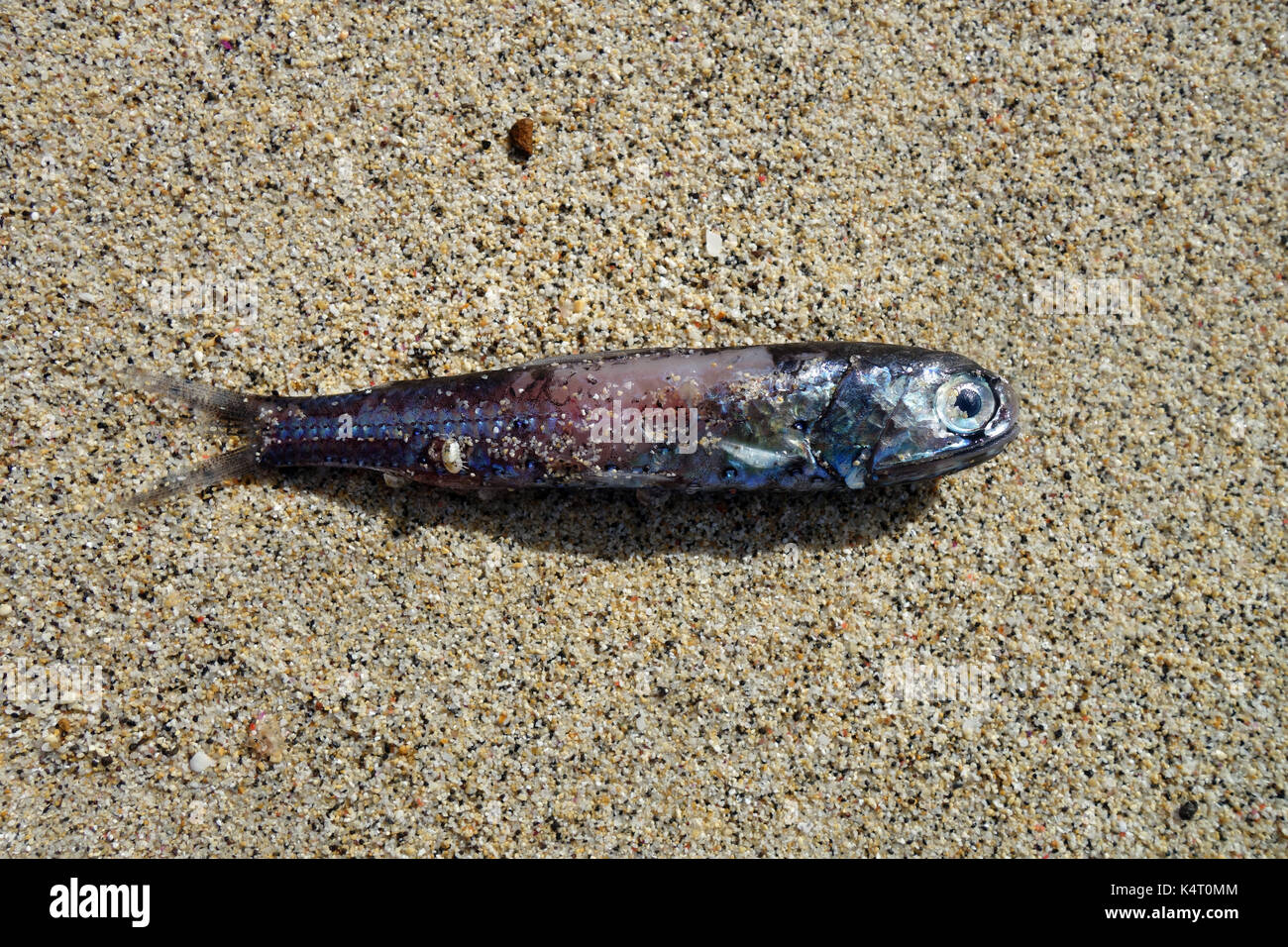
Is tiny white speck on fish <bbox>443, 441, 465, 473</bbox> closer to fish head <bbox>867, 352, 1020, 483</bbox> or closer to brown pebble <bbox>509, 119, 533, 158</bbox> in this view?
brown pebble <bbox>509, 119, 533, 158</bbox>

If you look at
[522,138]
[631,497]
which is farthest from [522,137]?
[631,497]

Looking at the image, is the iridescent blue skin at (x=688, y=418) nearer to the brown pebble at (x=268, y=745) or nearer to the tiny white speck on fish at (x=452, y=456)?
the tiny white speck on fish at (x=452, y=456)

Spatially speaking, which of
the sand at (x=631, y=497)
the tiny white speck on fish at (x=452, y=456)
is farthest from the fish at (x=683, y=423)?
the sand at (x=631, y=497)

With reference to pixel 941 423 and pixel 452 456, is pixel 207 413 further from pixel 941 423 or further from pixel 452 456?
pixel 941 423

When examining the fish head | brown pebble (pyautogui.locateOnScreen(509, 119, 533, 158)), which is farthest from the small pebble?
the fish head

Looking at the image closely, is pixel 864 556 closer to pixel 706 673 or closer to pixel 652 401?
pixel 706 673
